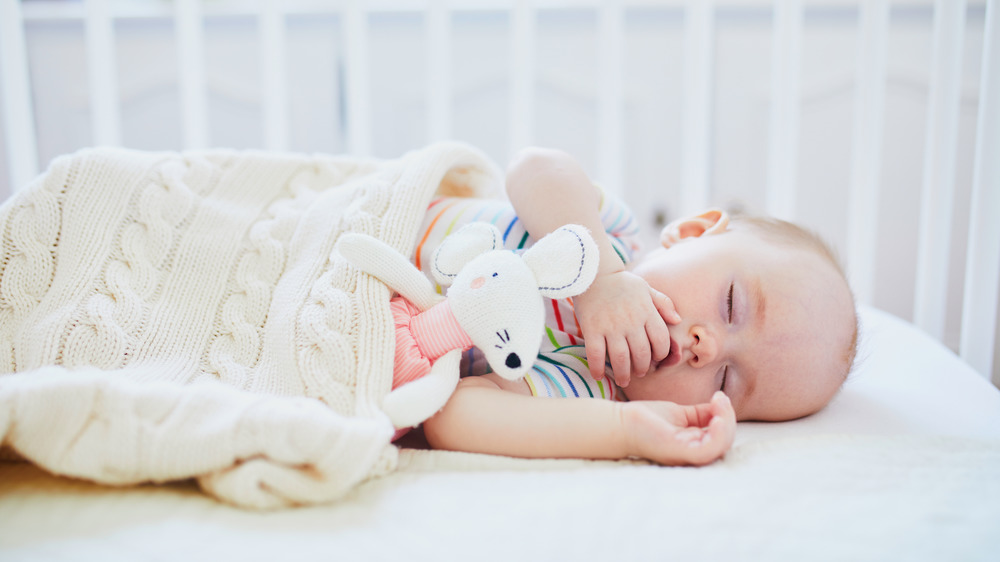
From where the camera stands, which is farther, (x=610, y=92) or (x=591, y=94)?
(x=591, y=94)

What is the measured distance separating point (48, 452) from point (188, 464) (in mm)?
111

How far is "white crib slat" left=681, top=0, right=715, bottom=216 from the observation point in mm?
1269

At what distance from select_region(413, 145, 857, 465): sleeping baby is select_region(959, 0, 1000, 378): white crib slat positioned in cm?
43

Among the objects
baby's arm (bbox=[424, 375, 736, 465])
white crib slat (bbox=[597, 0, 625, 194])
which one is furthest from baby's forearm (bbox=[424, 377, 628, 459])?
white crib slat (bbox=[597, 0, 625, 194])

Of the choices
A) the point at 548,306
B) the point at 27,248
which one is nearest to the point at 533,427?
the point at 548,306

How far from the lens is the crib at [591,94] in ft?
4.22

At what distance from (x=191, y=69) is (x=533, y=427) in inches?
44.7

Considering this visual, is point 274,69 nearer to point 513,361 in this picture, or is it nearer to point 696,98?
point 696,98

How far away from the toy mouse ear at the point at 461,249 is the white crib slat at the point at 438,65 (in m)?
0.70

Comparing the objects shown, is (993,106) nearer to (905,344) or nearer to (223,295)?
(905,344)

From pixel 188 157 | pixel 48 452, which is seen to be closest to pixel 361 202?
pixel 188 157

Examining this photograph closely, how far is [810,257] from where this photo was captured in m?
0.76

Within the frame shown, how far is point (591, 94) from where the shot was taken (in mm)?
1762

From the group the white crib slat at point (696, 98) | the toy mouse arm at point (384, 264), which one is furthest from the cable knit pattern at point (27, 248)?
the white crib slat at point (696, 98)
